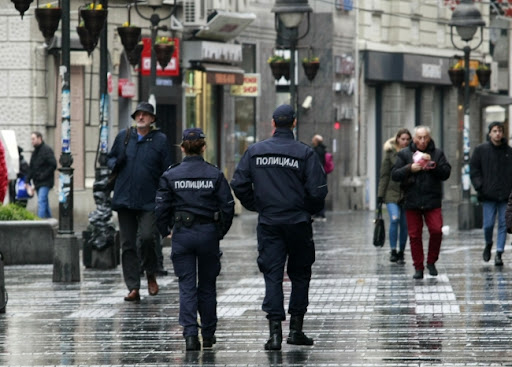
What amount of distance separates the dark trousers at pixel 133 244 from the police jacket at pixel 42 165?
14.0m

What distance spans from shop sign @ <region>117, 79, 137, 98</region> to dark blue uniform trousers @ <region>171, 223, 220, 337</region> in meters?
21.8

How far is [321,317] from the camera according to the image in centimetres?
1475

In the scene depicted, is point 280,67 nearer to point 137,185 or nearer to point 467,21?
point 467,21

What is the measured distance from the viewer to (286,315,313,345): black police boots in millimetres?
12570

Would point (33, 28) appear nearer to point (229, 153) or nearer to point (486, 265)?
point (229, 153)

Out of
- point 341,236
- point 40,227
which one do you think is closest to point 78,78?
point 341,236

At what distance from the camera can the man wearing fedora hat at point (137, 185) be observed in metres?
16.4

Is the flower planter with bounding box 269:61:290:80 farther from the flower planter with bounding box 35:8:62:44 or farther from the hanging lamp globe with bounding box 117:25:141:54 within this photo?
the flower planter with bounding box 35:8:62:44

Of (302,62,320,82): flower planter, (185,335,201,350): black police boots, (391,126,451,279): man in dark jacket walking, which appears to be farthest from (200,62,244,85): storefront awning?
(185,335,201,350): black police boots

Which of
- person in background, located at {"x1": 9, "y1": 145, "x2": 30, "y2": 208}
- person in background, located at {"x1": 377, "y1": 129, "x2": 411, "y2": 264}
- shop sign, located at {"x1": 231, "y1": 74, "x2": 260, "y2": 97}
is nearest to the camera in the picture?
person in background, located at {"x1": 377, "y1": 129, "x2": 411, "y2": 264}

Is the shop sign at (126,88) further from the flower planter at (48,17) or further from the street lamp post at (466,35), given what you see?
the flower planter at (48,17)

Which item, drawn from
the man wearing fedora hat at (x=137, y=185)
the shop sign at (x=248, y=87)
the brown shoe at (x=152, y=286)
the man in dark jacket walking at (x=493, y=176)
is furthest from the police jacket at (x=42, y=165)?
the man wearing fedora hat at (x=137, y=185)

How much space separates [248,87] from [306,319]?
26416mm

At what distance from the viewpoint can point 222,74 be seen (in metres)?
38.9
